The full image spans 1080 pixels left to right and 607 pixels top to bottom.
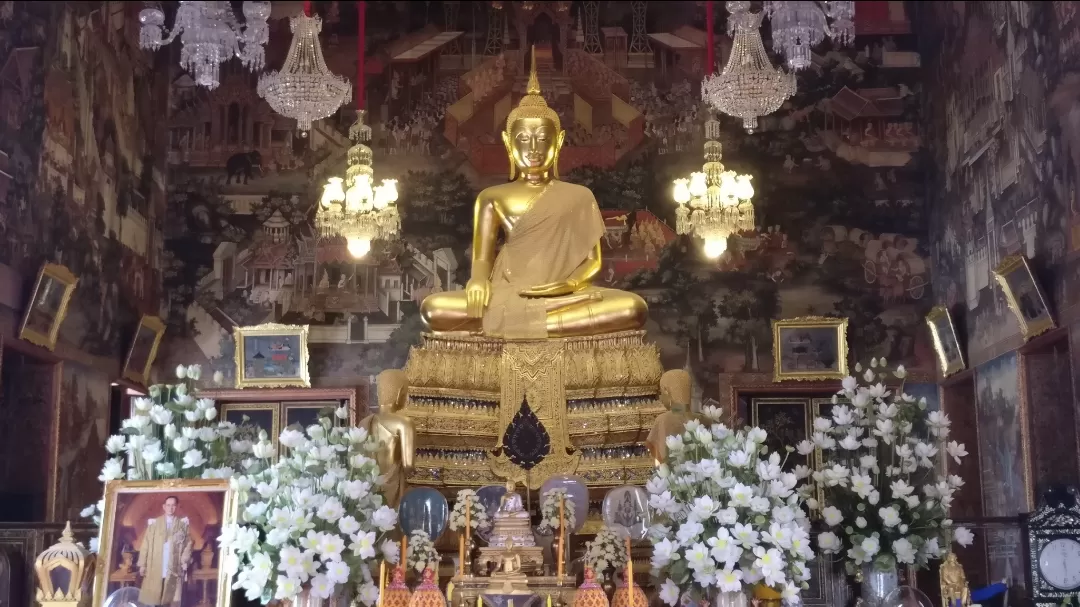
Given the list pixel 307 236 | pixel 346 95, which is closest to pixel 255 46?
pixel 346 95

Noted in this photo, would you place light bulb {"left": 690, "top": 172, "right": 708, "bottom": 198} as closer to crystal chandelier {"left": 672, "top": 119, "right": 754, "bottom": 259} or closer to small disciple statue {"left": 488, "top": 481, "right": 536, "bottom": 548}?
crystal chandelier {"left": 672, "top": 119, "right": 754, "bottom": 259}

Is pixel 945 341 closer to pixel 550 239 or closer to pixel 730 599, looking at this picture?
pixel 550 239

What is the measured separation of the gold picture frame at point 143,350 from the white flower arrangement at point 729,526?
5813 millimetres

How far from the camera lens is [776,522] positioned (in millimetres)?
4785

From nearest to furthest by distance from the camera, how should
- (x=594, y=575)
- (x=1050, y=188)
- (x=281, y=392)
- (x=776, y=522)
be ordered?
(x=776, y=522) < (x=594, y=575) < (x=1050, y=188) < (x=281, y=392)

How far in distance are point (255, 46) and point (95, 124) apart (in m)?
1.84

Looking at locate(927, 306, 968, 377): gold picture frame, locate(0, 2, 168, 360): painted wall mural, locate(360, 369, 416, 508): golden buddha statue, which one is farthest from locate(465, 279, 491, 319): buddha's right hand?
locate(927, 306, 968, 377): gold picture frame

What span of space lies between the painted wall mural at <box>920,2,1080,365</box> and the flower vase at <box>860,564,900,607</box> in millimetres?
2940

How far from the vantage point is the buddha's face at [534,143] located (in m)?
8.16

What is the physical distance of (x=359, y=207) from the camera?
9.48 m

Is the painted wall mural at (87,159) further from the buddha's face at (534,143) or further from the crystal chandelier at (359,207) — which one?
the buddha's face at (534,143)


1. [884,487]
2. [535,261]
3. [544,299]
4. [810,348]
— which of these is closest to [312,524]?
[884,487]

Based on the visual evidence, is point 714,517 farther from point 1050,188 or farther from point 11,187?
point 11,187

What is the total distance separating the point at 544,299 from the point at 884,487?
2898 millimetres
